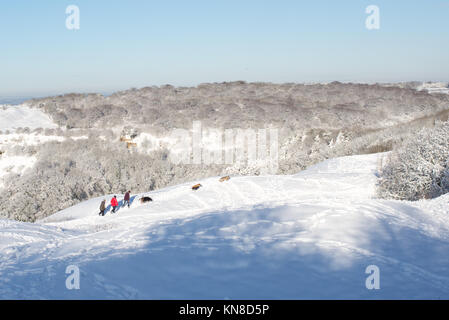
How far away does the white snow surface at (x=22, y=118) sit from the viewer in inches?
2264

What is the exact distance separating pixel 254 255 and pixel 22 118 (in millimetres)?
71175

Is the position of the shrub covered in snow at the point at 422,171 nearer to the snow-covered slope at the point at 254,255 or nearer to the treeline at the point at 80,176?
the snow-covered slope at the point at 254,255

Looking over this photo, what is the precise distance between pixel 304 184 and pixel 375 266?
40.3ft

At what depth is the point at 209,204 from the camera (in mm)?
15562

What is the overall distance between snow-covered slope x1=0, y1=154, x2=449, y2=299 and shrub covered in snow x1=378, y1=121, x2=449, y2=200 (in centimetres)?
301

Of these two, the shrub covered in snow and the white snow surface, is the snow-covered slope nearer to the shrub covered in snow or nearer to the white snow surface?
the shrub covered in snow

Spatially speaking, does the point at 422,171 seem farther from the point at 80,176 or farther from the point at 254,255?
the point at 80,176

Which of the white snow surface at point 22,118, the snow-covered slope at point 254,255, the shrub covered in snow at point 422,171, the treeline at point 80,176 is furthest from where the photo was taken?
the white snow surface at point 22,118

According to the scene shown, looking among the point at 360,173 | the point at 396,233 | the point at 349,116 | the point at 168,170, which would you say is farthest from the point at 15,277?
the point at 349,116

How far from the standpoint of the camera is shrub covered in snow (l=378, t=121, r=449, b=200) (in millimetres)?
12703

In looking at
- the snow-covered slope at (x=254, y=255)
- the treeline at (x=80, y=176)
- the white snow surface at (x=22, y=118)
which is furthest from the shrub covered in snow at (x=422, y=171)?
the white snow surface at (x=22, y=118)

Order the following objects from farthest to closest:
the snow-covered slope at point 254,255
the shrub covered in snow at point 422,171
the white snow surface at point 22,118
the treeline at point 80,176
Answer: the white snow surface at point 22,118, the treeline at point 80,176, the shrub covered in snow at point 422,171, the snow-covered slope at point 254,255

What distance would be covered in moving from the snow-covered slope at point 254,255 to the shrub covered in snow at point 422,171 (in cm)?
301
